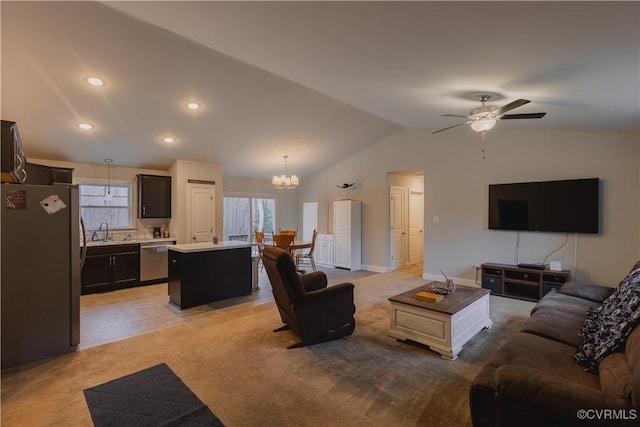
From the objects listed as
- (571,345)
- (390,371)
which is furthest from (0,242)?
(571,345)

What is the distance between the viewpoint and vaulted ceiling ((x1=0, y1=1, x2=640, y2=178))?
2.05m

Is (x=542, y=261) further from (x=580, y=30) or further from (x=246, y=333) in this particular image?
(x=246, y=333)

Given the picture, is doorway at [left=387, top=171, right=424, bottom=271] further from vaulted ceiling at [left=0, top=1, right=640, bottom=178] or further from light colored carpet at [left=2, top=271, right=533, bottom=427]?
light colored carpet at [left=2, top=271, right=533, bottom=427]

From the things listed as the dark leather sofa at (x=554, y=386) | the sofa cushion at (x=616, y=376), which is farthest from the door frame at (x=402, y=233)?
the sofa cushion at (x=616, y=376)

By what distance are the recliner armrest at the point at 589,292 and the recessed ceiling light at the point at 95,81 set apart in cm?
570

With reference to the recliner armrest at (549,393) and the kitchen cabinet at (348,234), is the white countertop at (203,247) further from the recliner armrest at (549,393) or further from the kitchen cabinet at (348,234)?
the recliner armrest at (549,393)

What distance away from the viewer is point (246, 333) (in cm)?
336

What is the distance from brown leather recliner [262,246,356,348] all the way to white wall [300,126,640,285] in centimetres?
341

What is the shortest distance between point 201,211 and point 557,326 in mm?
5950

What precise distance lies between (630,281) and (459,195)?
11.9 feet

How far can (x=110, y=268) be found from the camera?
206 inches

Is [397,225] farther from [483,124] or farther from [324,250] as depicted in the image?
[483,124]

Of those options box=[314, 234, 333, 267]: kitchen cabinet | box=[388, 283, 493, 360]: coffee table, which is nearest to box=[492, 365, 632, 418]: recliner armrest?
box=[388, 283, 493, 360]: coffee table

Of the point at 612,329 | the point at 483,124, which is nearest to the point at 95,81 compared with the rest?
the point at 483,124
